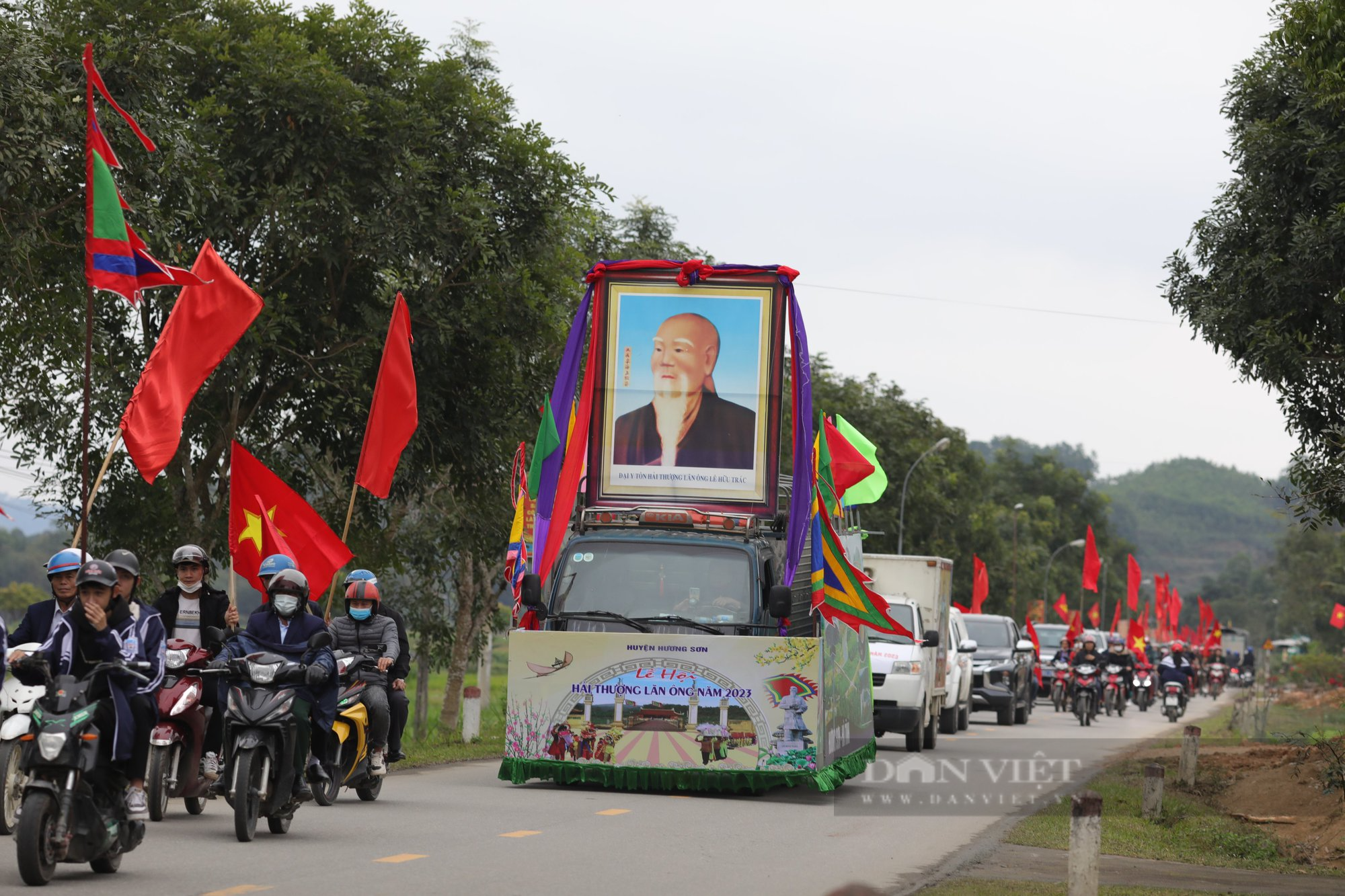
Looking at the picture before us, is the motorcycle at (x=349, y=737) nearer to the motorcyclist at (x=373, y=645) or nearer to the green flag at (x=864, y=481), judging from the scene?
the motorcyclist at (x=373, y=645)

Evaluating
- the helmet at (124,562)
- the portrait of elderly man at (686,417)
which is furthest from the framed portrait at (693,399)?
the helmet at (124,562)

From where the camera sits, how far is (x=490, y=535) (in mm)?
28250

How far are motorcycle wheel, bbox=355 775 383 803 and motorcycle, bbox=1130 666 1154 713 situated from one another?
31709 mm

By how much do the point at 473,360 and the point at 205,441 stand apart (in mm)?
3664

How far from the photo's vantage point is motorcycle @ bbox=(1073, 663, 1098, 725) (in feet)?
115

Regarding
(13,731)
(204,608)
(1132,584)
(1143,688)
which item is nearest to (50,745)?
(13,731)

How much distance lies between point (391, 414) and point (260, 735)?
22.8 ft

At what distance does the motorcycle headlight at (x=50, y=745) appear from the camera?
8859 mm

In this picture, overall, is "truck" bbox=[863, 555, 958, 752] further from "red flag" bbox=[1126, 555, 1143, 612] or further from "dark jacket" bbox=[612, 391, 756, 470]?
"red flag" bbox=[1126, 555, 1143, 612]

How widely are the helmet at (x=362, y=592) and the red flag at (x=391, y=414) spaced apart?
117 inches

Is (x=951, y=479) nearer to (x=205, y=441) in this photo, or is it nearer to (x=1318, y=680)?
(x=1318, y=680)

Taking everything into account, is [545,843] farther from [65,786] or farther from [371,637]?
[65,786]

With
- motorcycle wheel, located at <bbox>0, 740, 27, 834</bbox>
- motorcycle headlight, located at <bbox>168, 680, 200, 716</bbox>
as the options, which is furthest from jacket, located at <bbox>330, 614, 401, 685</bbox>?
motorcycle wheel, located at <bbox>0, 740, 27, 834</bbox>

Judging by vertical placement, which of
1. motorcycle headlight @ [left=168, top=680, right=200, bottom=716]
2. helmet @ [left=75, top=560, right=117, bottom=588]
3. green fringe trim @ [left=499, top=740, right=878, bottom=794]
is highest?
helmet @ [left=75, top=560, right=117, bottom=588]
